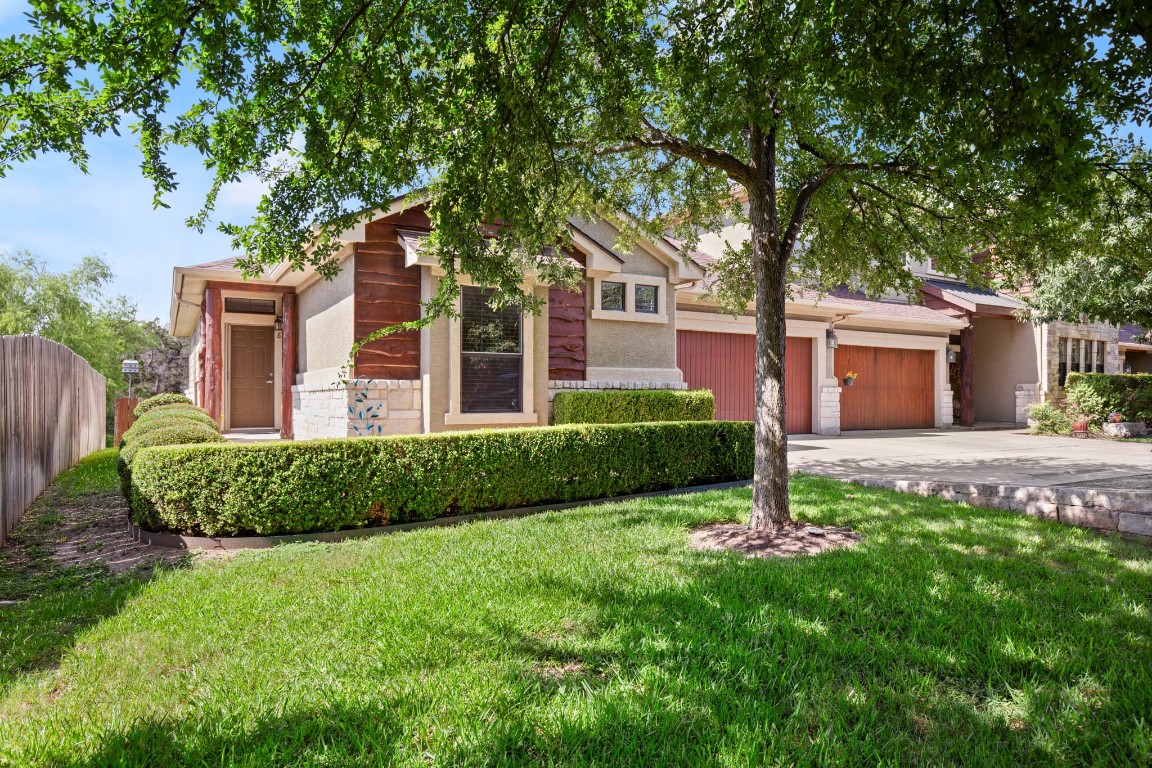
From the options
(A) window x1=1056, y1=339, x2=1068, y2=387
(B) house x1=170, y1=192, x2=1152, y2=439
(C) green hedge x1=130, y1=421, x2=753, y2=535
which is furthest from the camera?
(A) window x1=1056, y1=339, x2=1068, y2=387

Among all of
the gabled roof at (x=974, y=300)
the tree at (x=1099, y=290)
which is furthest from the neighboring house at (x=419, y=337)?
the gabled roof at (x=974, y=300)

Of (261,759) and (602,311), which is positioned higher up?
(602,311)

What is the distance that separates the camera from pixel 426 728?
2498 millimetres

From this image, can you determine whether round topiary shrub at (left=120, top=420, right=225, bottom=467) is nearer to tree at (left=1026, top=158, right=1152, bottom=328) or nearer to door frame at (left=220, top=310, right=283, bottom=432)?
door frame at (left=220, top=310, right=283, bottom=432)

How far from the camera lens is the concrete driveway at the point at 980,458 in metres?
8.56

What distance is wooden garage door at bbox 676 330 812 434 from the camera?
1422 cm

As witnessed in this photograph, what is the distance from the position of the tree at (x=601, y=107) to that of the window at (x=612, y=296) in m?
4.85

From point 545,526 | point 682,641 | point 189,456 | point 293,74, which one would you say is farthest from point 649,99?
point 189,456

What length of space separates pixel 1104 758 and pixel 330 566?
4.70 m

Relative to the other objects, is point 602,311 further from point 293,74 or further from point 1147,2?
point 1147,2

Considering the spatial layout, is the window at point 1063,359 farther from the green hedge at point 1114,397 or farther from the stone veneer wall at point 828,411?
the stone veneer wall at point 828,411

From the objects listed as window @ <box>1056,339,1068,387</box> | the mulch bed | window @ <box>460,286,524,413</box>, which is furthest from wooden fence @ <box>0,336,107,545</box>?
window @ <box>1056,339,1068,387</box>

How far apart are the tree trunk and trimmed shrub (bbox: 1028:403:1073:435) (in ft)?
50.2

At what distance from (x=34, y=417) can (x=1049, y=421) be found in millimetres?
21518
